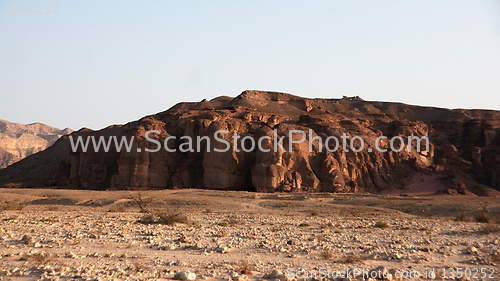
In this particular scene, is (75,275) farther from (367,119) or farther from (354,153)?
(367,119)

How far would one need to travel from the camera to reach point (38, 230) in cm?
1514

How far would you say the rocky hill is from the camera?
45562mm

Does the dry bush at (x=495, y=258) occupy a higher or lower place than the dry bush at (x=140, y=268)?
lower

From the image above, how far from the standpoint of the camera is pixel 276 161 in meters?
44.0

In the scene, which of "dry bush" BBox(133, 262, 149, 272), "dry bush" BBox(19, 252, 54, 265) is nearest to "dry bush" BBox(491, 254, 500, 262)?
"dry bush" BBox(133, 262, 149, 272)

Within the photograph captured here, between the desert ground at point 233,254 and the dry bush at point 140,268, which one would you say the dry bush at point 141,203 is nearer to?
the desert ground at point 233,254

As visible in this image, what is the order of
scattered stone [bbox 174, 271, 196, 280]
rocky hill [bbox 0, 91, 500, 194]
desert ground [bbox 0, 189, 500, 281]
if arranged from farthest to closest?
rocky hill [bbox 0, 91, 500, 194] < desert ground [bbox 0, 189, 500, 281] < scattered stone [bbox 174, 271, 196, 280]

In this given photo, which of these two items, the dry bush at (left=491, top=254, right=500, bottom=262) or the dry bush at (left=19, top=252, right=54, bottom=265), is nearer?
the dry bush at (left=19, top=252, right=54, bottom=265)

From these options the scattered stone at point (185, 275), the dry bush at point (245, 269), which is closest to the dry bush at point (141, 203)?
the dry bush at point (245, 269)

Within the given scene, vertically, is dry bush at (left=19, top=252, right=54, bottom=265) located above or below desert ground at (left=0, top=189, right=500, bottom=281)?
above

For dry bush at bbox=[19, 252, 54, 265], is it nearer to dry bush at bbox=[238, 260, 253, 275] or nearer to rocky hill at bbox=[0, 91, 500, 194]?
dry bush at bbox=[238, 260, 253, 275]

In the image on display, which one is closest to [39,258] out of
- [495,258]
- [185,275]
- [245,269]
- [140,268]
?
[140,268]

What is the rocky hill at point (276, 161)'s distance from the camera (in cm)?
4556

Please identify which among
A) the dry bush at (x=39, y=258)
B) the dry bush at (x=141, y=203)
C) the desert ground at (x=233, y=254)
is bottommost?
the dry bush at (x=141, y=203)
